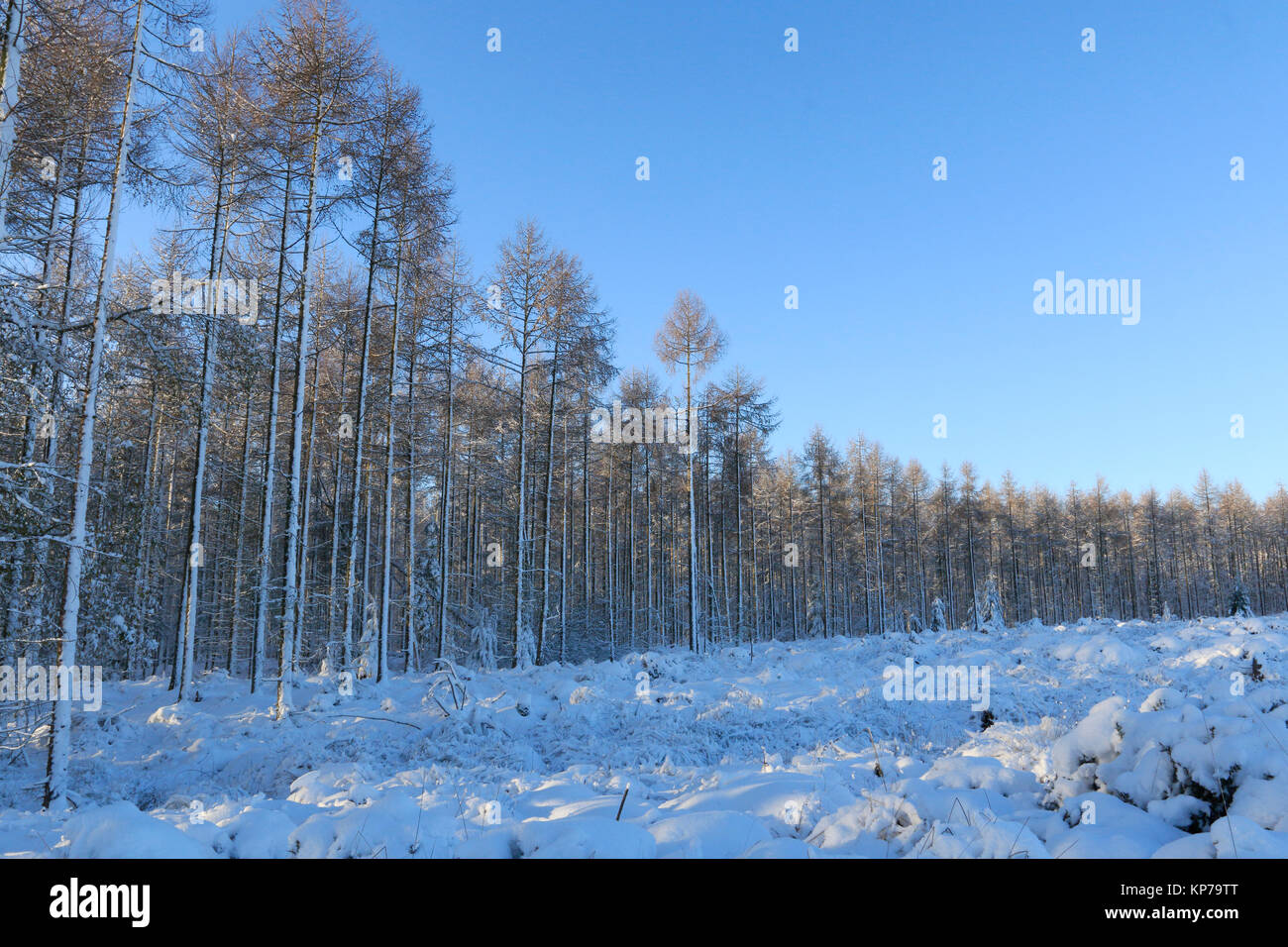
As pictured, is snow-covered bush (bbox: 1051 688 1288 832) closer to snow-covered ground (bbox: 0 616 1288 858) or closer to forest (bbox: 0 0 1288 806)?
snow-covered ground (bbox: 0 616 1288 858)

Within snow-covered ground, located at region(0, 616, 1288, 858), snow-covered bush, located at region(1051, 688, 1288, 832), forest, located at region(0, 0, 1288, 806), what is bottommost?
snow-covered ground, located at region(0, 616, 1288, 858)

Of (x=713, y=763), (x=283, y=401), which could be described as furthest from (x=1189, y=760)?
(x=283, y=401)

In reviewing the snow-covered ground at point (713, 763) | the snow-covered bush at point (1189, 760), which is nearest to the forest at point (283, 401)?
the snow-covered ground at point (713, 763)

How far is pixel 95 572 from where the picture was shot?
12773 millimetres

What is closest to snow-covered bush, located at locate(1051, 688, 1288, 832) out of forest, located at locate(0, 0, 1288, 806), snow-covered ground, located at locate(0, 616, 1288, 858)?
snow-covered ground, located at locate(0, 616, 1288, 858)

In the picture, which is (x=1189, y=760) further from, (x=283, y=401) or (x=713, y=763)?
(x=283, y=401)

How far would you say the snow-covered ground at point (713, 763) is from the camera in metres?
3.80

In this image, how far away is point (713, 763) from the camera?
943 cm

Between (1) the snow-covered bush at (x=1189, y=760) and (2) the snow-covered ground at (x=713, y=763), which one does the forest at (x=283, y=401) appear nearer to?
(2) the snow-covered ground at (x=713, y=763)

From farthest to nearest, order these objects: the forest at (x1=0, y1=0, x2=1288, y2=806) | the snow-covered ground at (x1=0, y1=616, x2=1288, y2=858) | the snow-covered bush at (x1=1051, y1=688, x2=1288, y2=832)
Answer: the forest at (x1=0, y1=0, x2=1288, y2=806)
the snow-covered bush at (x1=1051, y1=688, x2=1288, y2=832)
the snow-covered ground at (x1=0, y1=616, x2=1288, y2=858)

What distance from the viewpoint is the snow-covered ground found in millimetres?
3801
